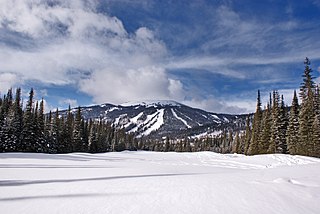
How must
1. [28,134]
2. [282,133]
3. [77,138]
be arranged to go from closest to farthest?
[282,133]
[28,134]
[77,138]

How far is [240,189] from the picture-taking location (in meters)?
7.15

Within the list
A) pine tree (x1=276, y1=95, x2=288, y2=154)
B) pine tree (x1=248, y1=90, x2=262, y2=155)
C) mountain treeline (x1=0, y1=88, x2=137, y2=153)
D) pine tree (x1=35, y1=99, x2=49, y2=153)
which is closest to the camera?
pine tree (x1=276, y1=95, x2=288, y2=154)

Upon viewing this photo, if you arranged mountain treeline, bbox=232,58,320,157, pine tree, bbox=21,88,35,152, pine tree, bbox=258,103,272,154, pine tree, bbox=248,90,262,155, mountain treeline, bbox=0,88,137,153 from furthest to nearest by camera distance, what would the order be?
1. pine tree, bbox=248,90,262,155
2. pine tree, bbox=258,103,272,154
3. pine tree, bbox=21,88,35,152
4. mountain treeline, bbox=0,88,137,153
5. mountain treeline, bbox=232,58,320,157

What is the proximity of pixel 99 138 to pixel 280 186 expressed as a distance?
67470 mm

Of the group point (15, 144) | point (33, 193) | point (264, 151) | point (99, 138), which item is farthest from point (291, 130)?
point (99, 138)

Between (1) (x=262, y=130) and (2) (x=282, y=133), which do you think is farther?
(1) (x=262, y=130)

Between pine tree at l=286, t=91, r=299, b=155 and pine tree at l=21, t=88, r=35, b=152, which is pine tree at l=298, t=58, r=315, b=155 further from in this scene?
pine tree at l=21, t=88, r=35, b=152

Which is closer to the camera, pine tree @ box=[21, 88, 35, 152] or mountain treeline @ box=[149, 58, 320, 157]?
mountain treeline @ box=[149, 58, 320, 157]

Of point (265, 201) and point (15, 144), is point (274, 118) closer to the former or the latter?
point (265, 201)

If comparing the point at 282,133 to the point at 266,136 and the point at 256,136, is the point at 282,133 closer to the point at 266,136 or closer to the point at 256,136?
the point at 266,136

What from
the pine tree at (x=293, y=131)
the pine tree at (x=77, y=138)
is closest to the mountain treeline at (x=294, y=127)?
the pine tree at (x=293, y=131)

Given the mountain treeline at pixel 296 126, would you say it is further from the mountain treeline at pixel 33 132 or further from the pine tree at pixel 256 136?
the mountain treeline at pixel 33 132

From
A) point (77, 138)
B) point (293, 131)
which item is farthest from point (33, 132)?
point (293, 131)

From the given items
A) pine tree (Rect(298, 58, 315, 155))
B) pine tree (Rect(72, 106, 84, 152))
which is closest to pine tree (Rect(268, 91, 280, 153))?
pine tree (Rect(298, 58, 315, 155))
